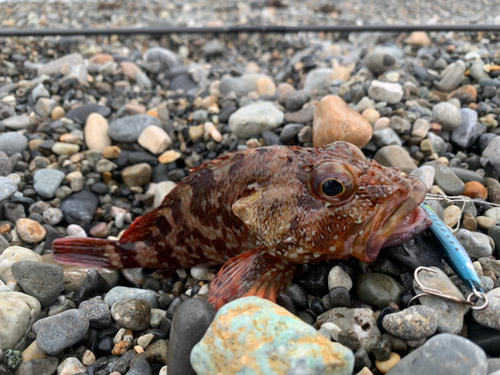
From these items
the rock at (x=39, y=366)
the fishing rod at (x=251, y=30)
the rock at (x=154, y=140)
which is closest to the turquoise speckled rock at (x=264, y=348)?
the rock at (x=39, y=366)

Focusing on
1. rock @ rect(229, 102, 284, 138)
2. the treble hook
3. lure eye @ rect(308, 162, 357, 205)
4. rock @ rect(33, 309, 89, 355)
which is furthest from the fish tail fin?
the treble hook

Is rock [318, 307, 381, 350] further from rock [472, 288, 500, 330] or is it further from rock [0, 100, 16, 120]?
rock [0, 100, 16, 120]

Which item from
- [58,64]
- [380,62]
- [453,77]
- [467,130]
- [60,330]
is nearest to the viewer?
[60,330]

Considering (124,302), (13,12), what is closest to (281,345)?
(124,302)

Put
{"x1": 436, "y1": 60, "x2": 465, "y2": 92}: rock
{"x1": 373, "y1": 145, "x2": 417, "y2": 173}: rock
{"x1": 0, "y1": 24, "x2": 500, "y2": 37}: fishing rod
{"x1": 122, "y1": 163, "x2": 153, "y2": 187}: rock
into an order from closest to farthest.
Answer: {"x1": 373, "y1": 145, "x2": 417, "y2": 173}: rock → {"x1": 122, "y1": 163, "x2": 153, "y2": 187}: rock → {"x1": 436, "y1": 60, "x2": 465, "y2": 92}: rock → {"x1": 0, "y1": 24, "x2": 500, "y2": 37}: fishing rod

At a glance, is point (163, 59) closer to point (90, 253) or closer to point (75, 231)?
point (75, 231)

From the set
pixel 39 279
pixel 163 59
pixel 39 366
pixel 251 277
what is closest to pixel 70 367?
pixel 39 366

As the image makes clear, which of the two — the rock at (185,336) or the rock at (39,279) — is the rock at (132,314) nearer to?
the rock at (39,279)

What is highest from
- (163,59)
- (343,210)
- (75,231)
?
(343,210)
